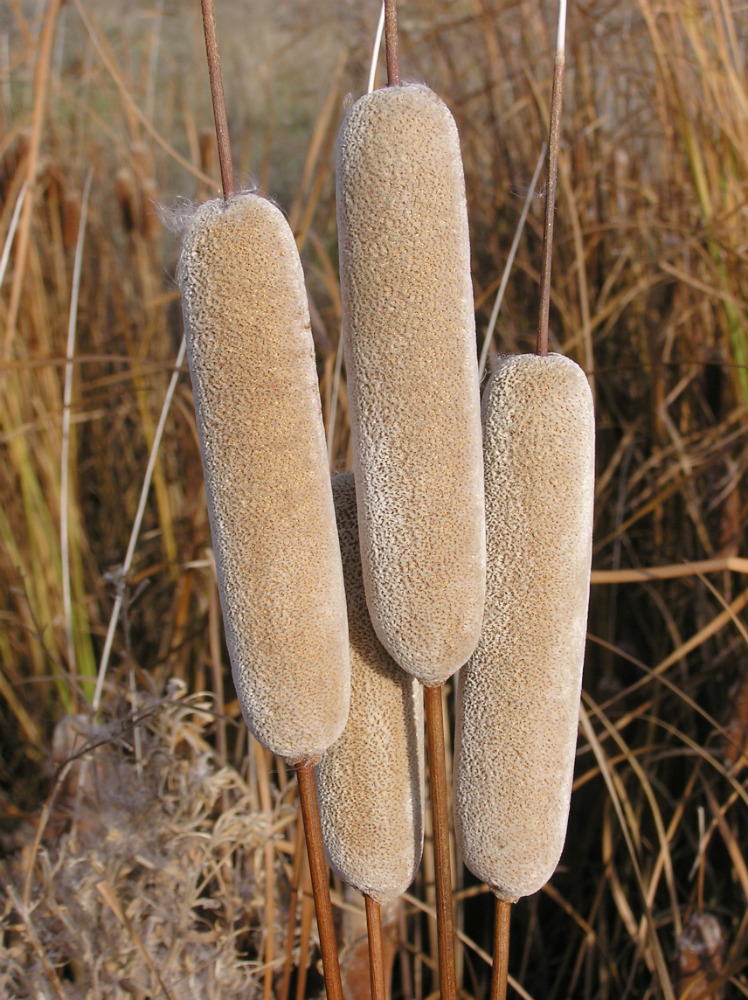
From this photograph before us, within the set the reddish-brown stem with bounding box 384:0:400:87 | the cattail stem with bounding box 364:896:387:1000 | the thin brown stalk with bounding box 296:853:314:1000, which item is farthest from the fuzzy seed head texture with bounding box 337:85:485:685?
the thin brown stalk with bounding box 296:853:314:1000

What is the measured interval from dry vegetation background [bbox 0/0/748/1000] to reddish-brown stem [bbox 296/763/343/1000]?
0.18 metres

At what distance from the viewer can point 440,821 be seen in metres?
0.41

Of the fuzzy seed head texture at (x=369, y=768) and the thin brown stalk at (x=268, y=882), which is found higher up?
the fuzzy seed head texture at (x=369, y=768)

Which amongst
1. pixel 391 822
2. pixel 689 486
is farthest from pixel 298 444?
pixel 689 486

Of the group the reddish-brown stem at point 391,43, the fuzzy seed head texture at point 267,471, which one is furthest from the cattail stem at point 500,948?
the reddish-brown stem at point 391,43

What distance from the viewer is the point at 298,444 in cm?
35

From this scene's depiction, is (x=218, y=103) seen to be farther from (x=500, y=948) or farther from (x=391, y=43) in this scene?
(x=500, y=948)

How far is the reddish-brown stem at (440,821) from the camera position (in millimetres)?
401

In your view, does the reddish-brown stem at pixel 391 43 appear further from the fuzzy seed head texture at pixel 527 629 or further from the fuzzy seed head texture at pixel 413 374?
the fuzzy seed head texture at pixel 527 629

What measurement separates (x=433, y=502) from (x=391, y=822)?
0.57ft

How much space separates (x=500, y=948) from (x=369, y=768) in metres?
0.12

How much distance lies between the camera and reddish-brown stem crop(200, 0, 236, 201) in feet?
1.06

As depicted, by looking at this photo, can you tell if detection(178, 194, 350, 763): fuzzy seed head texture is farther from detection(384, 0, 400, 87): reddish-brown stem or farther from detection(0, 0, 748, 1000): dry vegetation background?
detection(0, 0, 748, 1000): dry vegetation background

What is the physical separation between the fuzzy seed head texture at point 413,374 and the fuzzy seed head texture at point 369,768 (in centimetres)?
4
